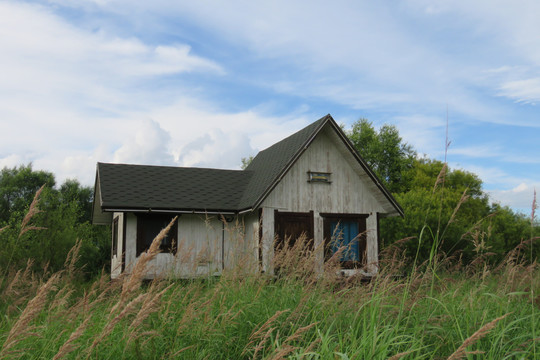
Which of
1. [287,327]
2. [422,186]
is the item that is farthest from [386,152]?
[287,327]

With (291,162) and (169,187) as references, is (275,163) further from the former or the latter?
(169,187)

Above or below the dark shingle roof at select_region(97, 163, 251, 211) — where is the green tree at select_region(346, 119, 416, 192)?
above

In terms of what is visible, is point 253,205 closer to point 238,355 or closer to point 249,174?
point 249,174

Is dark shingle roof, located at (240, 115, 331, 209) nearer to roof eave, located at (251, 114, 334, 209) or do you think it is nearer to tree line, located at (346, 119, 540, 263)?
roof eave, located at (251, 114, 334, 209)

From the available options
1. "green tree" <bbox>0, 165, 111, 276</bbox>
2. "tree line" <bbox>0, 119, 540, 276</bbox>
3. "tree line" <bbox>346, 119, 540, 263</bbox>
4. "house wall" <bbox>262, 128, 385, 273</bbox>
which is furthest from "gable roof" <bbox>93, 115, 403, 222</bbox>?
"tree line" <bbox>346, 119, 540, 263</bbox>

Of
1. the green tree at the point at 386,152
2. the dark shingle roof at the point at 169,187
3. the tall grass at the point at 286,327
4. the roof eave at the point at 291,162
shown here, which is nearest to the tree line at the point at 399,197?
the green tree at the point at 386,152

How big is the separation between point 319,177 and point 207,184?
431 cm

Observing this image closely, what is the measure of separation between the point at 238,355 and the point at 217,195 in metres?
12.1

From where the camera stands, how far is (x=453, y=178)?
35.6 meters

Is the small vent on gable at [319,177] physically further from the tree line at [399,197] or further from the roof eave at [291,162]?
the tree line at [399,197]

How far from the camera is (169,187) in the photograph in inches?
632

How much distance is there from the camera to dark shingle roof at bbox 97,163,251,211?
14587 mm

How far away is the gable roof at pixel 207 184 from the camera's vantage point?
1440 centimetres

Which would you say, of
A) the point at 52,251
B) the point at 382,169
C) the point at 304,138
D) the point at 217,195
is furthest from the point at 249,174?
the point at 382,169
